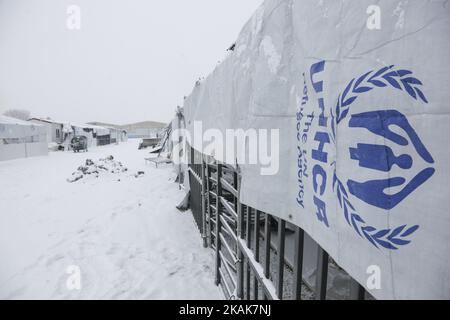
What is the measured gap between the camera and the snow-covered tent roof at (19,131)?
15353mm

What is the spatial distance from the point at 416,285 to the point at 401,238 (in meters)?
0.13

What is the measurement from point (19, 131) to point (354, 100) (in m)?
22.6

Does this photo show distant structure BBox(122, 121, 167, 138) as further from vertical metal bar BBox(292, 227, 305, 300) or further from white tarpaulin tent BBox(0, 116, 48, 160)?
vertical metal bar BBox(292, 227, 305, 300)

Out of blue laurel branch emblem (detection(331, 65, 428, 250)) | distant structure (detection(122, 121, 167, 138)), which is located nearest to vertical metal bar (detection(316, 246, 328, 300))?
blue laurel branch emblem (detection(331, 65, 428, 250))

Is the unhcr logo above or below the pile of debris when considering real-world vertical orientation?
above

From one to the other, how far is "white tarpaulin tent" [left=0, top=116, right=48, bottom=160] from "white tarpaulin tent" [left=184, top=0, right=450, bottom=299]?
20.5 m

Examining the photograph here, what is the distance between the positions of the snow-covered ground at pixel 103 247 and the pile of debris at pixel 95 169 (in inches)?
87.8

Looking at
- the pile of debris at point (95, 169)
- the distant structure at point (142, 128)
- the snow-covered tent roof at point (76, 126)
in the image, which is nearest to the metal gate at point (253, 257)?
the pile of debris at point (95, 169)

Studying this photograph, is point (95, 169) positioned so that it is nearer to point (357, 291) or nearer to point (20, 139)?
point (20, 139)

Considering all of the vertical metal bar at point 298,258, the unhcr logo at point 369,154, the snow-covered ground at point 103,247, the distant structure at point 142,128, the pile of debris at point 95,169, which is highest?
the distant structure at point 142,128

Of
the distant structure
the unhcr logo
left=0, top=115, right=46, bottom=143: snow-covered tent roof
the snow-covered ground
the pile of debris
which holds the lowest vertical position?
the snow-covered ground

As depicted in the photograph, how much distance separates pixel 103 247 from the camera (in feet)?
14.4

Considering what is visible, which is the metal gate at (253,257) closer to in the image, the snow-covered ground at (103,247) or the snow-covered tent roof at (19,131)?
the snow-covered ground at (103,247)

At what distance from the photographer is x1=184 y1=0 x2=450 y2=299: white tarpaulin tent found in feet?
1.92
